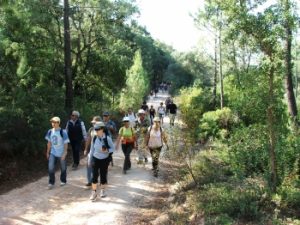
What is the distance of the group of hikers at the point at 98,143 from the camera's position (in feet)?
32.4

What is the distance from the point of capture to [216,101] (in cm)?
2450

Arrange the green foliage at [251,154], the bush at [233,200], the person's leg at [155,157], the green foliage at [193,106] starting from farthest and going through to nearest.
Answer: the green foliage at [193,106] < the person's leg at [155,157] < the green foliage at [251,154] < the bush at [233,200]

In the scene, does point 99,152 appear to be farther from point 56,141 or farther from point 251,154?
point 251,154

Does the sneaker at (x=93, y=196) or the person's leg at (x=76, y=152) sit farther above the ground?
the person's leg at (x=76, y=152)

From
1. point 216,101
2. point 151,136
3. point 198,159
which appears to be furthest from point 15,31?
point 216,101

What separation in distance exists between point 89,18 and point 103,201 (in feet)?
50.4

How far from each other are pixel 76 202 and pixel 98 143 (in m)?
1.35

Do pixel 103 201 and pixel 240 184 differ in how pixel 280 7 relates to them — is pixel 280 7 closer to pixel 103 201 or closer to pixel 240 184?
pixel 240 184

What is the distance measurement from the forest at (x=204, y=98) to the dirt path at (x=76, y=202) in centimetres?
97

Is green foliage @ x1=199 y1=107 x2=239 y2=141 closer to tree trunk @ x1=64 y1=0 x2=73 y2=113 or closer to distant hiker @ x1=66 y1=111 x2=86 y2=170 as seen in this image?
tree trunk @ x1=64 y1=0 x2=73 y2=113

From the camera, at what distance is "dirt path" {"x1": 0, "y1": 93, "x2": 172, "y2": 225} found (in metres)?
8.69

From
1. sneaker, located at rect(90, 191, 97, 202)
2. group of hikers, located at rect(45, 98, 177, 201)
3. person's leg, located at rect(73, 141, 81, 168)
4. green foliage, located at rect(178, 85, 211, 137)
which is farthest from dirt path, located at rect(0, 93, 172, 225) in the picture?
green foliage, located at rect(178, 85, 211, 137)

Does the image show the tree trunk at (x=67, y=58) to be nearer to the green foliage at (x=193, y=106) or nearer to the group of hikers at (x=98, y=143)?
the group of hikers at (x=98, y=143)

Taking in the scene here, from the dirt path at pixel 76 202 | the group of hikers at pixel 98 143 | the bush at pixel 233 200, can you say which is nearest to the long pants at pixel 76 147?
the group of hikers at pixel 98 143
